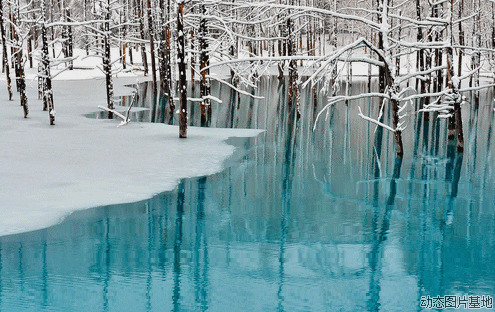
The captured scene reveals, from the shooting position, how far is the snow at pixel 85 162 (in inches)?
544

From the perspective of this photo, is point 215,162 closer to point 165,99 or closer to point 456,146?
point 456,146

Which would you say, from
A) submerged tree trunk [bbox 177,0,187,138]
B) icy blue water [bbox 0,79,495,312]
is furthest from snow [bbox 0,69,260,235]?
submerged tree trunk [bbox 177,0,187,138]

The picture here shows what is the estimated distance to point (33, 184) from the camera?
1519cm

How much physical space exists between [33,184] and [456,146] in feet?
52.6

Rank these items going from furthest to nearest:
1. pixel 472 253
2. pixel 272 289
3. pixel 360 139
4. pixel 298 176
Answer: pixel 360 139 < pixel 298 176 < pixel 472 253 < pixel 272 289

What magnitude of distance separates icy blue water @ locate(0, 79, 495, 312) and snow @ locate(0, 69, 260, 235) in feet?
2.05

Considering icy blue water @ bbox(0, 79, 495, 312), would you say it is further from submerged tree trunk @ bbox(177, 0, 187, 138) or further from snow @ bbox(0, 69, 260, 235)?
submerged tree trunk @ bbox(177, 0, 187, 138)

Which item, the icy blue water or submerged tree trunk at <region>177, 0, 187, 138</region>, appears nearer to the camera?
the icy blue water

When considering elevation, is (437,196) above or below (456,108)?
below

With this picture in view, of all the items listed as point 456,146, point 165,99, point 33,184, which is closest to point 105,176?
point 33,184

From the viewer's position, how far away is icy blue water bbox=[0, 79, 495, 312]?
374 inches

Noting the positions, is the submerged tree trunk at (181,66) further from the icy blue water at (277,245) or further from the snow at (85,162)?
the icy blue water at (277,245)

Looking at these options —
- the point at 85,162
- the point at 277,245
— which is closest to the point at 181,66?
the point at 85,162

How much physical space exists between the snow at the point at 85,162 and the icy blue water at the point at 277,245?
626mm
